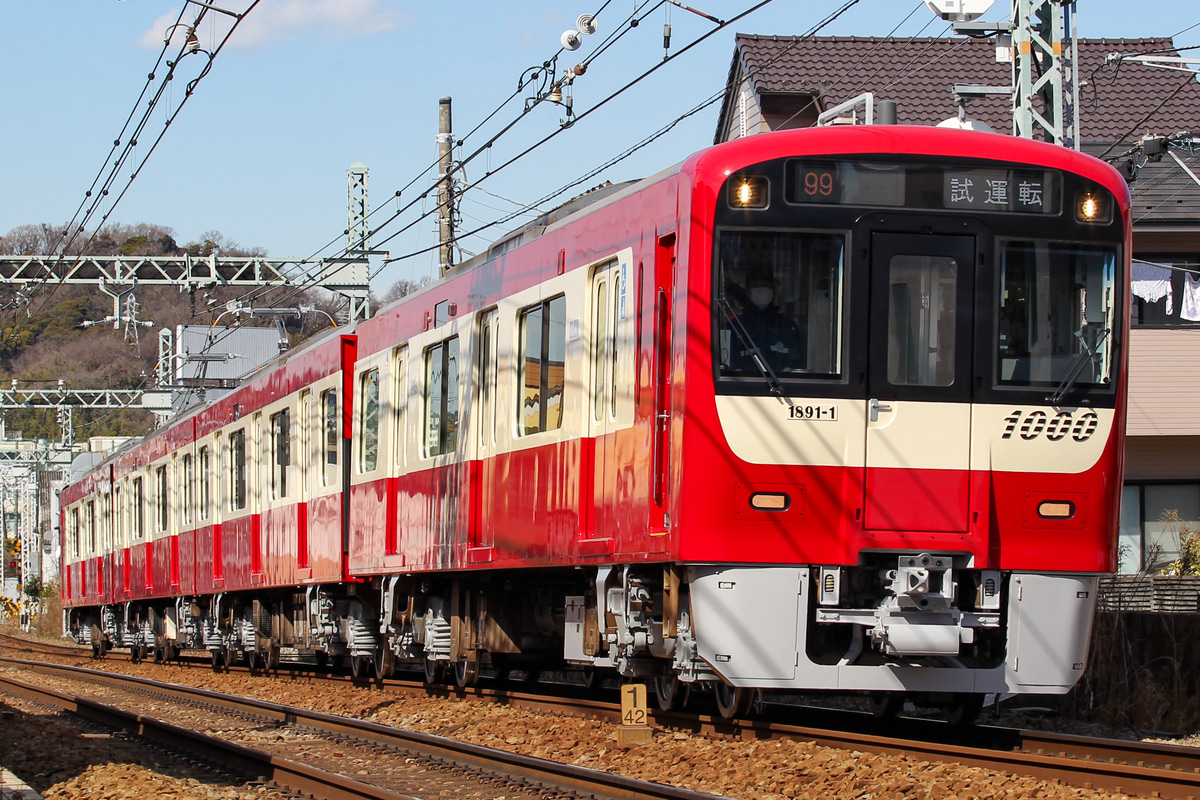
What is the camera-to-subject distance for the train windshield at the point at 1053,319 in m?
8.25

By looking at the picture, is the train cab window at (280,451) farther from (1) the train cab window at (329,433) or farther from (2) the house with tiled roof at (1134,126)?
(2) the house with tiled roof at (1134,126)

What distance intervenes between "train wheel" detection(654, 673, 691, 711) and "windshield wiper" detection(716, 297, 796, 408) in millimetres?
→ 2211

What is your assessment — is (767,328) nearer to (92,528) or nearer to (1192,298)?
(1192,298)

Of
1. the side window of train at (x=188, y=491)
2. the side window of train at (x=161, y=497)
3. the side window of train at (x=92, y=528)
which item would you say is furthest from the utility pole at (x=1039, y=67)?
the side window of train at (x=92, y=528)

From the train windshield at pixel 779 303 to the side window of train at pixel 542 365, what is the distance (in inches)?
78.5

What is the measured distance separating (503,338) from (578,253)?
139 centimetres

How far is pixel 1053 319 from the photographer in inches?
326

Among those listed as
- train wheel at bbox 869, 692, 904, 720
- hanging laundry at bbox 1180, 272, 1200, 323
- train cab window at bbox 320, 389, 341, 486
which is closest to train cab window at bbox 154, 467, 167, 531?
train cab window at bbox 320, 389, 341, 486

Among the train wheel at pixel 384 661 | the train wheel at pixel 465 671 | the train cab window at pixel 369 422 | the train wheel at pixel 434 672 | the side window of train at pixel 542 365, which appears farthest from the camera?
the train wheel at pixel 384 661

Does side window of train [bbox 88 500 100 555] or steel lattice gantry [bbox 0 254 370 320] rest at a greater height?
steel lattice gantry [bbox 0 254 370 320]

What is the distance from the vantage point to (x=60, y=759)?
971cm

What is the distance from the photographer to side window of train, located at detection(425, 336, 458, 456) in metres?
12.0

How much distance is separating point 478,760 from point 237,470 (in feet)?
36.1

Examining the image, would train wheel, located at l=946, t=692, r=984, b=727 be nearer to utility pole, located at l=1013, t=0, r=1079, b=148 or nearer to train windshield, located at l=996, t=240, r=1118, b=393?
train windshield, located at l=996, t=240, r=1118, b=393
